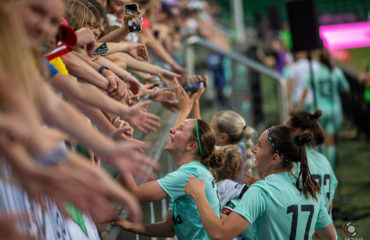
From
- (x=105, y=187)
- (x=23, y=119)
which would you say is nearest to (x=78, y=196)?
(x=105, y=187)

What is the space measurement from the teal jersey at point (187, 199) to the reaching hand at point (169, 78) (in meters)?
0.91

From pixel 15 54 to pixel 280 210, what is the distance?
1.60 meters

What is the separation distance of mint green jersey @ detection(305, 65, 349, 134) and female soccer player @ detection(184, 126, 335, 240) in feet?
13.3

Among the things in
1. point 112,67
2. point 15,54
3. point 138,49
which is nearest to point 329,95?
point 138,49

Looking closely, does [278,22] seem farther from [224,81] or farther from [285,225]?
[285,225]

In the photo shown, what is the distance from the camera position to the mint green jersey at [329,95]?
609 centimetres

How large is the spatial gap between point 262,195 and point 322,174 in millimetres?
964

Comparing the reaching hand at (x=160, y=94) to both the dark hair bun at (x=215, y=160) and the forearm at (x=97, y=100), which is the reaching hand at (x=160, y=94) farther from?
the forearm at (x=97, y=100)

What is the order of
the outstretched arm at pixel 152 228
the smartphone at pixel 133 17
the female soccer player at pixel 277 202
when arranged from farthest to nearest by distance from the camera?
1. the smartphone at pixel 133 17
2. the outstretched arm at pixel 152 228
3. the female soccer player at pixel 277 202

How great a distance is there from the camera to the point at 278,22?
15.1 metres

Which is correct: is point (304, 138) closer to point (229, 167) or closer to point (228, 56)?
point (229, 167)

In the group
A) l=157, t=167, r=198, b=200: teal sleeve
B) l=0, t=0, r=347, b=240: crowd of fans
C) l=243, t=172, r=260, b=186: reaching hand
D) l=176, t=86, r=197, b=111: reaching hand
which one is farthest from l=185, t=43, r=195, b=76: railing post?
l=157, t=167, r=198, b=200: teal sleeve

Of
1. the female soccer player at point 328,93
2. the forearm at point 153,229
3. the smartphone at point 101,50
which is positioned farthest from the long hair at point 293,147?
the female soccer player at point 328,93

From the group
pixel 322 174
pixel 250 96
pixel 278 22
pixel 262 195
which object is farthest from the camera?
pixel 278 22
